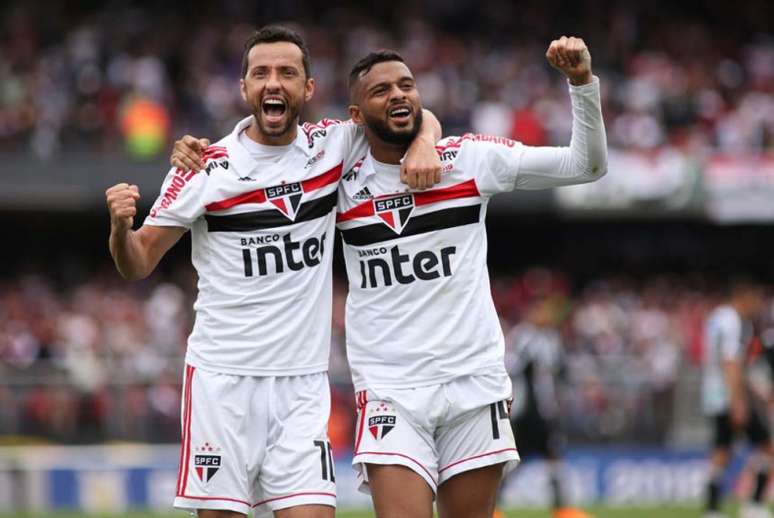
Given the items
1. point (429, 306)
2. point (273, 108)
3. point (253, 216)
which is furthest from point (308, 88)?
point (429, 306)

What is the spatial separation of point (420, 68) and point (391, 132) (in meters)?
16.9

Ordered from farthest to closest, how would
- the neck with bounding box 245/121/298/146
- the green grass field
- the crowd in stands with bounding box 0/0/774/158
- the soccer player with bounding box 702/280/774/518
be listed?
the crowd in stands with bounding box 0/0/774/158
the green grass field
the soccer player with bounding box 702/280/774/518
the neck with bounding box 245/121/298/146

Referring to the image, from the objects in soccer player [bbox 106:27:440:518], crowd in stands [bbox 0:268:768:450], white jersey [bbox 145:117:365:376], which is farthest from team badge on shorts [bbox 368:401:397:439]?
crowd in stands [bbox 0:268:768:450]

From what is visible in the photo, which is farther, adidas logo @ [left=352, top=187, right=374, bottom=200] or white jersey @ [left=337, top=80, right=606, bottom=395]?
adidas logo @ [left=352, top=187, right=374, bottom=200]

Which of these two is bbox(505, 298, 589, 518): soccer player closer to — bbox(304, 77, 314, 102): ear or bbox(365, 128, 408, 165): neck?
bbox(365, 128, 408, 165): neck

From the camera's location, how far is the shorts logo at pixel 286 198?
6.14 m

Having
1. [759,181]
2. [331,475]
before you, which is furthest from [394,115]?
[759,181]

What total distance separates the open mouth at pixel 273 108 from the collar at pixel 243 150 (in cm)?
19

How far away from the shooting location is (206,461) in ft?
19.8

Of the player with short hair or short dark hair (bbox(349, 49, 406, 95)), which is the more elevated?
short dark hair (bbox(349, 49, 406, 95))

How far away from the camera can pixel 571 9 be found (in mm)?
26391

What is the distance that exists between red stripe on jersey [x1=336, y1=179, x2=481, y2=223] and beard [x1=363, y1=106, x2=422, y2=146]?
0.25 metres

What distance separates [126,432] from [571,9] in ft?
46.1

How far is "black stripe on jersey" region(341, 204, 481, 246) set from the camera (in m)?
6.25
